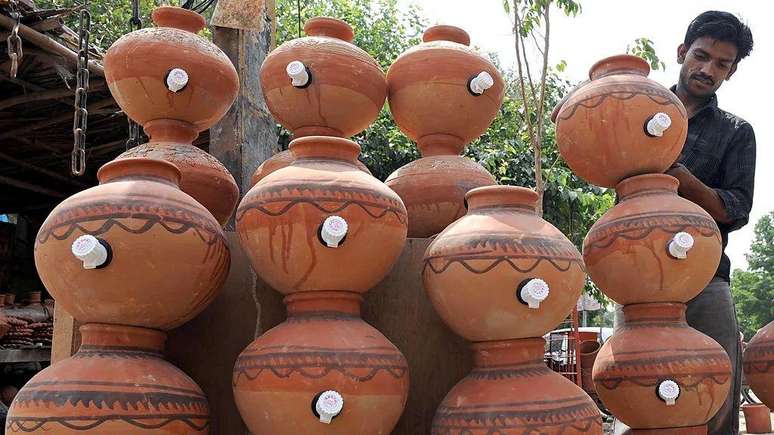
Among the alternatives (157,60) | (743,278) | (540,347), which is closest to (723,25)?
(540,347)

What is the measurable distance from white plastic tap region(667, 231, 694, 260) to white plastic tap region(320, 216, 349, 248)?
1.00 metres

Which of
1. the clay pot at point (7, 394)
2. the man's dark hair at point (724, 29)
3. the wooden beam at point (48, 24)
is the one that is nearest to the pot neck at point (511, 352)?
the man's dark hair at point (724, 29)

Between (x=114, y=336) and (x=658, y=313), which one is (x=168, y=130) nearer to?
(x=114, y=336)

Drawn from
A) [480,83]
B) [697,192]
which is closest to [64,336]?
[480,83]

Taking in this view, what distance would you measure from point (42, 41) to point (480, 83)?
9.63ft

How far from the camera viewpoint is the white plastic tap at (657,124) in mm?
2029

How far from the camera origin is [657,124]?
2027 millimetres

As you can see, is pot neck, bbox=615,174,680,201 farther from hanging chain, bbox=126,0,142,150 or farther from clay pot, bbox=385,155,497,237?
hanging chain, bbox=126,0,142,150

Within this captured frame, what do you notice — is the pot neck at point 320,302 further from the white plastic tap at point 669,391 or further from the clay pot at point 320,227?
the white plastic tap at point 669,391

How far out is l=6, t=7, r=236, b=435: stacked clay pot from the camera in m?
1.47

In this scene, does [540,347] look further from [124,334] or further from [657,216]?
[124,334]

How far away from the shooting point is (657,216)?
199 centimetres

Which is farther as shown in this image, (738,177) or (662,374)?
(738,177)

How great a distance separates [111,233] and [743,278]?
39.3 meters
